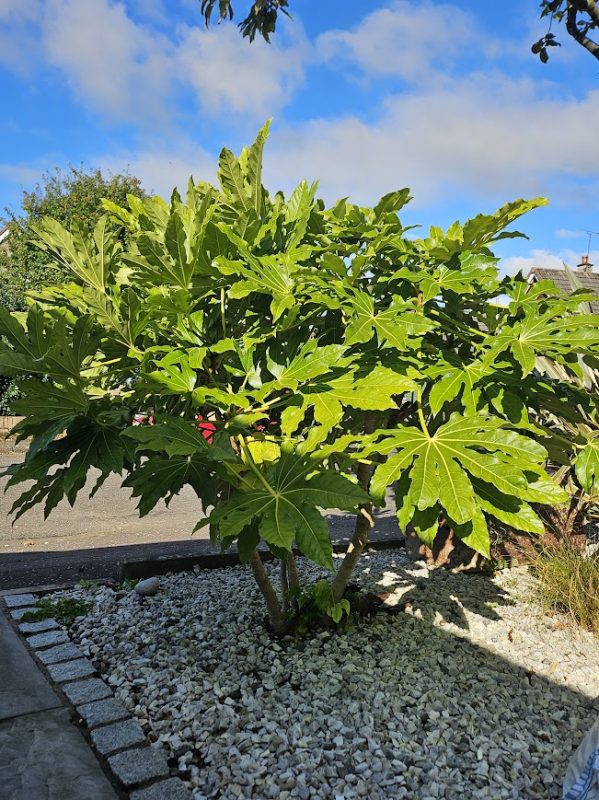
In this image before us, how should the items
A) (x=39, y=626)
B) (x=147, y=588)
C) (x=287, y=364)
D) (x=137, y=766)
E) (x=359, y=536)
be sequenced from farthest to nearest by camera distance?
(x=147, y=588) → (x=39, y=626) → (x=359, y=536) → (x=287, y=364) → (x=137, y=766)

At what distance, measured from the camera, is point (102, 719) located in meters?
2.04

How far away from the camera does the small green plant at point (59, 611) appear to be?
2942 mm

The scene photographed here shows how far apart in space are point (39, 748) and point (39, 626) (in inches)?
42.4

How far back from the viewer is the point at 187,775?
177 centimetres

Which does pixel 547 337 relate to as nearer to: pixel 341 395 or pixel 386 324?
pixel 386 324

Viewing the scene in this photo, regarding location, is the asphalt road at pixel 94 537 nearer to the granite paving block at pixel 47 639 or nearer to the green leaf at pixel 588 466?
the granite paving block at pixel 47 639

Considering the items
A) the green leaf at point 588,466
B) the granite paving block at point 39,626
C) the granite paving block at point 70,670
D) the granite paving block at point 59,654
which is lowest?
the granite paving block at point 70,670

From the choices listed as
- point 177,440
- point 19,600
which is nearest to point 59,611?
point 19,600

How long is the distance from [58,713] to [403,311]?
5.88 ft

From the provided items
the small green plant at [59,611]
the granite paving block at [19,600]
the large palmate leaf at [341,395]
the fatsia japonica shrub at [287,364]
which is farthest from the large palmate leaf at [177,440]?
the granite paving block at [19,600]

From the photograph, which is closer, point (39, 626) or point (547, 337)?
point (547, 337)

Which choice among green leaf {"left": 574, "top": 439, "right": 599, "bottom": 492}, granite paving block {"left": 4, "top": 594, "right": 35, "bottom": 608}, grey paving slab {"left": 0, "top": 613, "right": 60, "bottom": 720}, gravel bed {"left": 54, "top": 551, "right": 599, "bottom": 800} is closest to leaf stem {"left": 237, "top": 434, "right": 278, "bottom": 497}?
gravel bed {"left": 54, "top": 551, "right": 599, "bottom": 800}

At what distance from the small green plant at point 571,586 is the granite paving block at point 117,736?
1.97m

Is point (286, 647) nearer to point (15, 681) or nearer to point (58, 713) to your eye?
point (58, 713)
